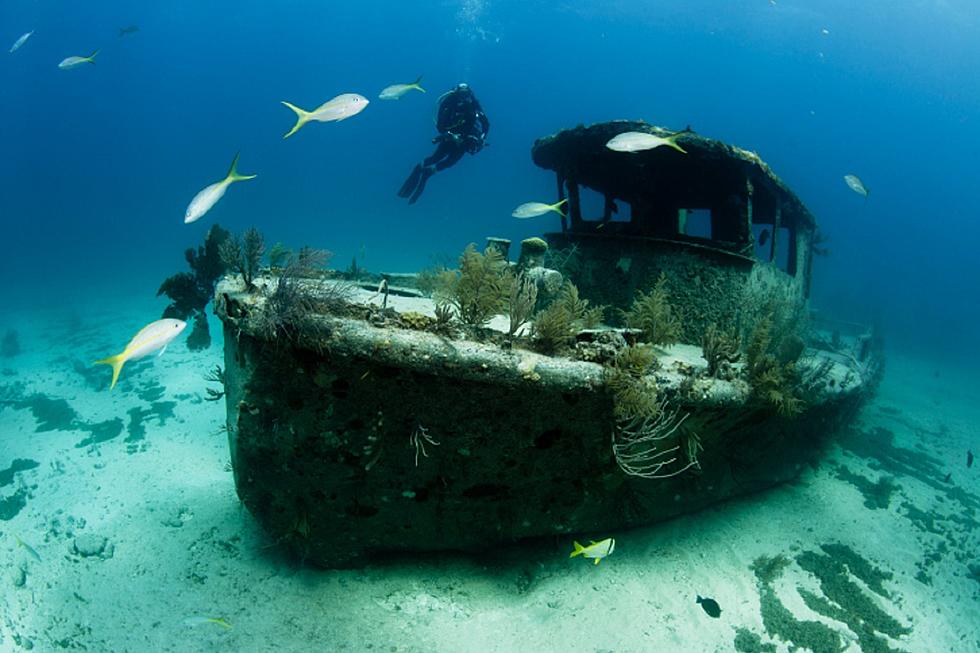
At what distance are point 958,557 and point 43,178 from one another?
7501 inches

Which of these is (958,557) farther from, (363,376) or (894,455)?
(363,376)

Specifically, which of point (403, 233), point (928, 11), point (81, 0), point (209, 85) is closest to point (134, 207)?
point (81, 0)

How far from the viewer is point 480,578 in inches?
173

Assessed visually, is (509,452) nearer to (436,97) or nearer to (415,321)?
(415,321)

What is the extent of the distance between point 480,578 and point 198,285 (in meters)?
6.66

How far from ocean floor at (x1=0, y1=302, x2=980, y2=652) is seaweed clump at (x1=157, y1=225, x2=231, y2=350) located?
7.46ft

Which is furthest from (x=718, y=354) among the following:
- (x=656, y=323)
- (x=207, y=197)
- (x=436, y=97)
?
(x=436, y=97)

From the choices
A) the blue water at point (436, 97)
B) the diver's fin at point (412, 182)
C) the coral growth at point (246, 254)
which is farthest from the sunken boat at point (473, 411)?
the blue water at point (436, 97)

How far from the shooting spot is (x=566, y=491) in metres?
4.32

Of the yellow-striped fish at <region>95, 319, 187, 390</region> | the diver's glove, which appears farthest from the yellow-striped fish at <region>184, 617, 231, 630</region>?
the diver's glove

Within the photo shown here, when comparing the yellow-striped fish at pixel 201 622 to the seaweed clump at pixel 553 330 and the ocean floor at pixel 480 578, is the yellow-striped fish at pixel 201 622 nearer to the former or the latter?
the ocean floor at pixel 480 578

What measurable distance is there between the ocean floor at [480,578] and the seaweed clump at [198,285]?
89.5 inches

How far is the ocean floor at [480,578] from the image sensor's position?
393 cm

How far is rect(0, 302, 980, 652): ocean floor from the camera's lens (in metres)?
3.93
